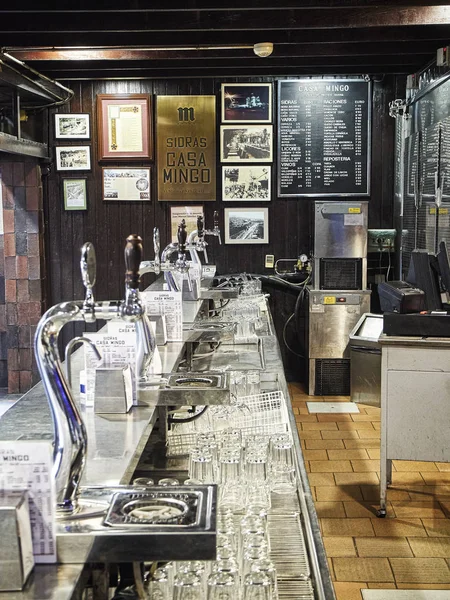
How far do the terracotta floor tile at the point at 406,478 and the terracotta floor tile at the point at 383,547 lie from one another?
92 cm

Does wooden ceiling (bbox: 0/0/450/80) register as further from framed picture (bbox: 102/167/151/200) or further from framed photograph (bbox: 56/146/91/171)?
framed picture (bbox: 102/167/151/200)

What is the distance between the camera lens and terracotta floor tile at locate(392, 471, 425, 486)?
5.23 m

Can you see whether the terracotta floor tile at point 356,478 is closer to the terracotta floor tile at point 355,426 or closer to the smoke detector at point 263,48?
the terracotta floor tile at point 355,426

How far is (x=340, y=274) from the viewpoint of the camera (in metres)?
7.52

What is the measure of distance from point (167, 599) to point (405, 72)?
6.76 meters

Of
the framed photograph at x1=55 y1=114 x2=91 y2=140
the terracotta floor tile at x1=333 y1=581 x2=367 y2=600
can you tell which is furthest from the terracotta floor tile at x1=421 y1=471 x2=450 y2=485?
the framed photograph at x1=55 y1=114 x2=91 y2=140

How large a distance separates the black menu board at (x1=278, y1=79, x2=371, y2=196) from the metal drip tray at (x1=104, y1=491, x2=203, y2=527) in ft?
20.9

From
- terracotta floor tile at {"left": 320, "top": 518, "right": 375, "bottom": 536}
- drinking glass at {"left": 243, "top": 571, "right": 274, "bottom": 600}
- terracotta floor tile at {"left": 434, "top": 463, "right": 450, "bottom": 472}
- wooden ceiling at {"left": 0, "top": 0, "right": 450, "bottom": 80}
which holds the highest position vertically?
wooden ceiling at {"left": 0, "top": 0, "right": 450, "bottom": 80}

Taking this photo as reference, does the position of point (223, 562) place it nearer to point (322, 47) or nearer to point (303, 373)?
point (322, 47)

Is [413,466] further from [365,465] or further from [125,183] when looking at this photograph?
[125,183]

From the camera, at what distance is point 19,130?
702 cm

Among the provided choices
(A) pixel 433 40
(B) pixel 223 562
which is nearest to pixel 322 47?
(A) pixel 433 40

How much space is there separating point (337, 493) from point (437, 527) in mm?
735

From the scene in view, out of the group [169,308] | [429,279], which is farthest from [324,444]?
[169,308]
